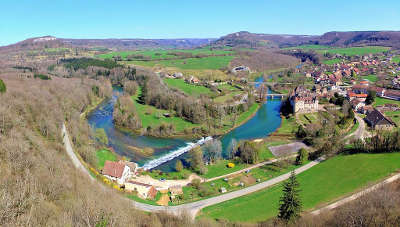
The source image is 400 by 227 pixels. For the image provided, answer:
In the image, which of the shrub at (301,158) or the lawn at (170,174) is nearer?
the lawn at (170,174)

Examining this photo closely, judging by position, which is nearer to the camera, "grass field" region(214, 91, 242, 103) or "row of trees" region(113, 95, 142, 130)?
"row of trees" region(113, 95, 142, 130)

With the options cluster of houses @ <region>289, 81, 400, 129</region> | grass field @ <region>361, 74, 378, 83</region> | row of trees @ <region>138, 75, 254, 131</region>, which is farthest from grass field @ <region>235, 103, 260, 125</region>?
grass field @ <region>361, 74, 378, 83</region>

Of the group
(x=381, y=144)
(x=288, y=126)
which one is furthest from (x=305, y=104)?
(x=381, y=144)

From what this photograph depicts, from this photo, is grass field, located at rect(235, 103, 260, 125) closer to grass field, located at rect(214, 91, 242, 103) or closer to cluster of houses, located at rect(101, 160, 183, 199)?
grass field, located at rect(214, 91, 242, 103)

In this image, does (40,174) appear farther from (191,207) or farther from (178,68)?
(178,68)

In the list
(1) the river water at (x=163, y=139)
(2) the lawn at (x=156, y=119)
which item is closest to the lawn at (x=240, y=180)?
(1) the river water at (x=163, y=139)

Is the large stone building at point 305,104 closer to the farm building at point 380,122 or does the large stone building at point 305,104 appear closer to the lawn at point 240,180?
the farm building at point 380,122
